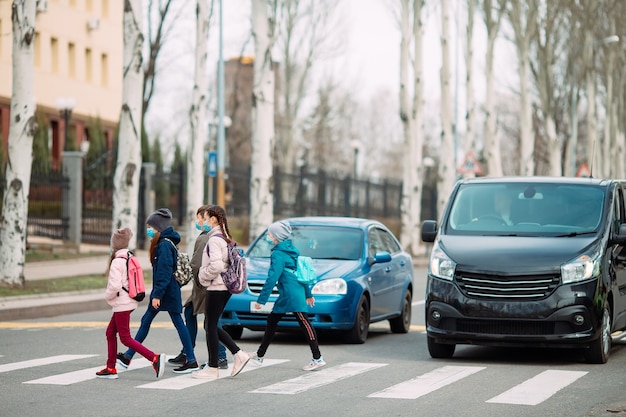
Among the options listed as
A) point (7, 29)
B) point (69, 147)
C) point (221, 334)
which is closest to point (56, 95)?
point (7, 29)

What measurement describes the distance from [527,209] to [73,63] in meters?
42.9

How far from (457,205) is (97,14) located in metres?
44.7

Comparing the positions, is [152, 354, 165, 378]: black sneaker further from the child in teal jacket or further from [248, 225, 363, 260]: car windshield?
[248, 225, 363, 260]: car windshield

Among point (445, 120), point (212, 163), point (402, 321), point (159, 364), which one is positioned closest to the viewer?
point (159, 364)

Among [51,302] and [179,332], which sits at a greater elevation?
[179,332]

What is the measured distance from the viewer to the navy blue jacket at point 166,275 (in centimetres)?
1218

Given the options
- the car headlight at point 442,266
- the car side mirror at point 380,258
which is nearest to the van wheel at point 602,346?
the car headlight at point 442,266

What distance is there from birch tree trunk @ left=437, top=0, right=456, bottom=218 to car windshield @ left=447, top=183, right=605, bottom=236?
92.7 feet

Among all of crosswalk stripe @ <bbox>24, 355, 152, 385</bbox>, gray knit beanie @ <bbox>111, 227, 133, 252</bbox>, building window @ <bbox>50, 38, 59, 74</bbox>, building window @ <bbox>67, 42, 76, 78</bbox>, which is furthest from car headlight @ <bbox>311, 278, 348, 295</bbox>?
building window @ <bbox>67, 42, 76, 78</bbox>

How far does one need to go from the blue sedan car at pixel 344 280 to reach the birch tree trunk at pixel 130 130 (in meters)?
8.73

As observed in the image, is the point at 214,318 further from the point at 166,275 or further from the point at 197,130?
the point at 197,130

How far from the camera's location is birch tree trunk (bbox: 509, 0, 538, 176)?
1937 inches

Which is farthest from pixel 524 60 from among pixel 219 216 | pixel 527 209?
pixel 219 216

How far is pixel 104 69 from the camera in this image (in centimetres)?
5906
